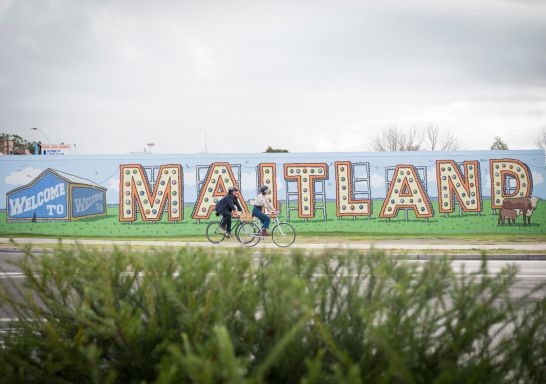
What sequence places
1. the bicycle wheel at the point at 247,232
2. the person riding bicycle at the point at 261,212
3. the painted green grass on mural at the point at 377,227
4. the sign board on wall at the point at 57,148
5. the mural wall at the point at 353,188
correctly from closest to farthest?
the person riding bicycle at the point at 261,212 < the bicycle wheel at the point at 247,232 < the painted green grass on mural at the point at 377,227 < the mural wall at the point at 353,188 < the sign board on wall at the point at 57,148

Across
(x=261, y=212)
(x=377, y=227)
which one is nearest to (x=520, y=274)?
(x=261, y=212)

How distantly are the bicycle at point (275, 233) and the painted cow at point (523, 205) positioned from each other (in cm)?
1136

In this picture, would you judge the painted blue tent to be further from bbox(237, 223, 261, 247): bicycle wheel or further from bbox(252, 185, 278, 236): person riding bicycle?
bbox(252, 185, 278, 236): person riding bicycle

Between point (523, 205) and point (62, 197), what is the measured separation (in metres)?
20.8

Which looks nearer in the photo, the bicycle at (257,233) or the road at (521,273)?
the road at (521,273)

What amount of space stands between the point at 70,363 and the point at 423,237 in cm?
2040

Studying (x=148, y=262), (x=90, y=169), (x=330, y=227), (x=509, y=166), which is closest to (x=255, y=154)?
(x=330, y=227)

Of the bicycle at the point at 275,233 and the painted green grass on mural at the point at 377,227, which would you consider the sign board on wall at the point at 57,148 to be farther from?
the bicycle at the point at 275,233

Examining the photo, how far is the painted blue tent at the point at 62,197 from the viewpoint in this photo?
23.0 metres

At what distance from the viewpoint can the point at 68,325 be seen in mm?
2701

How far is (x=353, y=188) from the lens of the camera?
22.7 metres

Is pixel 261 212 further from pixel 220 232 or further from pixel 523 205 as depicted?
pixel 523 205

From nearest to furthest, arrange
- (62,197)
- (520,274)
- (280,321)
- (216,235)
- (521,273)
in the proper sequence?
(280,321)
(520,274)
(521,273)
(216,235)
(62,197)

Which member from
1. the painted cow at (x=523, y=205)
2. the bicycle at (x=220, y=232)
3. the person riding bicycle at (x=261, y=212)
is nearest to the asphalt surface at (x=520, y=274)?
the person riding bicycle at (x=261, y=212)
